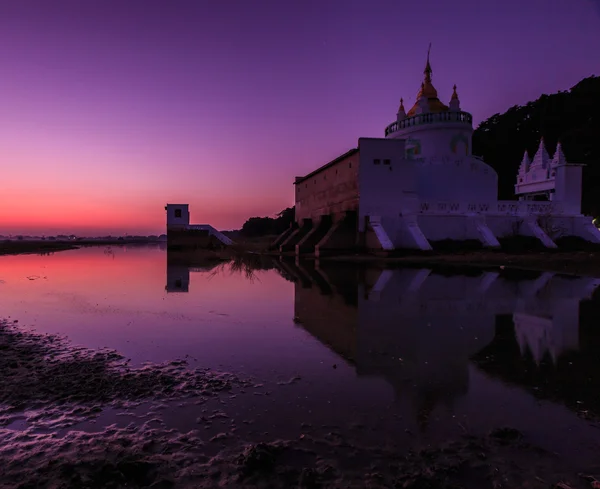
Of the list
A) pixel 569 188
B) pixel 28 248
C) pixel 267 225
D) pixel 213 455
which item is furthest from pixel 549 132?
pixel 28 248

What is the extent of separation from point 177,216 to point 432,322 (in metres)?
38.8

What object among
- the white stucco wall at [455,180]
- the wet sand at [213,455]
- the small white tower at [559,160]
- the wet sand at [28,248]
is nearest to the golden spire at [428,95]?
the white stucco wall at [455,180]

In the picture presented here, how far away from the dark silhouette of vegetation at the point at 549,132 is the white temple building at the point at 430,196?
17762mm

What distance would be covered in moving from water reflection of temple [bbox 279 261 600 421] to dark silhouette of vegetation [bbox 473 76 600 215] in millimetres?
41358

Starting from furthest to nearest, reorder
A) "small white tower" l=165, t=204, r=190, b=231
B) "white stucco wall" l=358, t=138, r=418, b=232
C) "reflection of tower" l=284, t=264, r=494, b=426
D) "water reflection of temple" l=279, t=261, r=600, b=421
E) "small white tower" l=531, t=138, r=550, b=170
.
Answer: "small white tower" l=165, t=204, r=190, b=231 < "small white tower" l=531, t=138, r=550, b=170 < "white stucco wall" l=358, t=138, r=418, b=232 < "water reflection of temple" l=279, t=261, r=600, b=421 < "reflection of tower" l=284, t=264, r=494, b=426

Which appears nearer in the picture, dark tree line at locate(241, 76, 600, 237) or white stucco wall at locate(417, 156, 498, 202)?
white stucco wall at locate(417, 156, 498, 202)

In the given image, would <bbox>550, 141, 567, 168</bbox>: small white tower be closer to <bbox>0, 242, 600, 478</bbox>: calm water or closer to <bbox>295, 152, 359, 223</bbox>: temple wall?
<bbox>295, 152, 359, 223</bbox>: temple wall

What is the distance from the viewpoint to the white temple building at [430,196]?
86.1 feet

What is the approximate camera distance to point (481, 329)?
22.9 ft

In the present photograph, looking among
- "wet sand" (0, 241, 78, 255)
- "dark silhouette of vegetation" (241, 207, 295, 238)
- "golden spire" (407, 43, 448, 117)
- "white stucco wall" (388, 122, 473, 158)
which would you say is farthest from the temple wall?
"wet sand" (0, 241, 78, 255)

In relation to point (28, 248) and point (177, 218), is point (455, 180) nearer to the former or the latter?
point (177, 218)

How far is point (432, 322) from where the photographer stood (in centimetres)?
755

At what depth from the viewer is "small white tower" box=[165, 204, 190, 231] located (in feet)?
137

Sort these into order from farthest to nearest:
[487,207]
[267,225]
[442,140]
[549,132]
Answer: [267,225] < [549,132] < [442,140] < [487,207]
